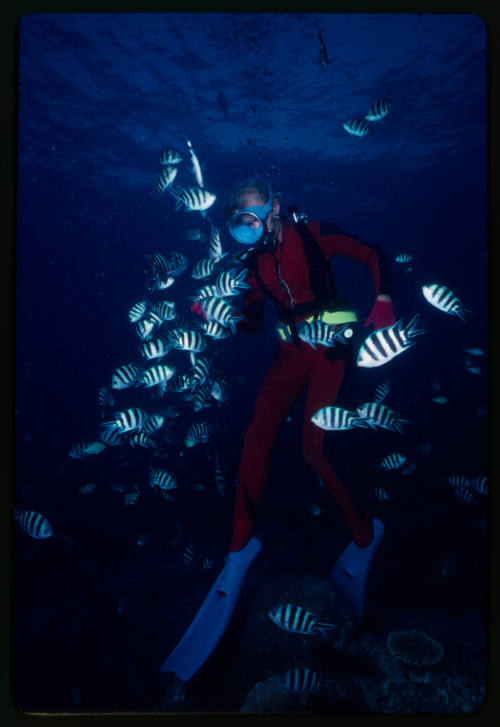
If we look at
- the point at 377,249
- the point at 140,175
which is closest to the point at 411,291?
the point at 140,175

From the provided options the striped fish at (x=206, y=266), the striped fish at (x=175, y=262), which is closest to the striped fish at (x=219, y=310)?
the striped fish at (x=206, y=266)

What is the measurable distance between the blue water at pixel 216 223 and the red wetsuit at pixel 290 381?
1.19ft

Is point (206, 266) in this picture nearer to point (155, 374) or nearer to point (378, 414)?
point (155, 374)

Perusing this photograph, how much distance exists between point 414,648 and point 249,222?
14.8ft

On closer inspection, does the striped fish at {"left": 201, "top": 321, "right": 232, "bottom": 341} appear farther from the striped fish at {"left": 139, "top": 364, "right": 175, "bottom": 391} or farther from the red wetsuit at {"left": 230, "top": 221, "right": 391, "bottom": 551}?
the striped fish at {"left": 139, "top": 364, "right": 175, "bottom": 391}

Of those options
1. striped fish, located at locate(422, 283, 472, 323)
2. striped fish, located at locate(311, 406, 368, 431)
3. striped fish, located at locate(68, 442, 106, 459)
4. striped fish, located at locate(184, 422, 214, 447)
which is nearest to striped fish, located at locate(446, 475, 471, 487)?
striped fish, located at locate(422, 283, 472, 323)

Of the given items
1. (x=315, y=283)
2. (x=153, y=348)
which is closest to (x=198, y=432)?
(x=153, y=348)

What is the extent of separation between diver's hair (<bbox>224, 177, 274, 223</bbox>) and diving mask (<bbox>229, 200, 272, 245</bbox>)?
0.40ft

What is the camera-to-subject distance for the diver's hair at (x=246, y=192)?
357cm

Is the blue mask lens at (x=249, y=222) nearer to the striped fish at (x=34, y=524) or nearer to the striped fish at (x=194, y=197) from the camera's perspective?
the striped fish at (x=194, y=197)

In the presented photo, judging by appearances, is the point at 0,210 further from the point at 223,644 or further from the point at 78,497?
the point at 78,497

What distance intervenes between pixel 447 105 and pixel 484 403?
15.4 meters

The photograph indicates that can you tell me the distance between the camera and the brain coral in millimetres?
3588

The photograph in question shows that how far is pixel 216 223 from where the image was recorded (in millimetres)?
24500
